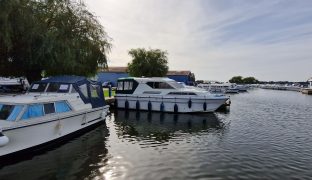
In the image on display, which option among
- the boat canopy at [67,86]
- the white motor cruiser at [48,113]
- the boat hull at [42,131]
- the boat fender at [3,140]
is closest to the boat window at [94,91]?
the white motor cruiser at [48,113]

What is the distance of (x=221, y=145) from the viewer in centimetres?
1653

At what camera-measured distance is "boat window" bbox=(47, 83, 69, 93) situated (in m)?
18.5

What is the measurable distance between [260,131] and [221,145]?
622 centimetres

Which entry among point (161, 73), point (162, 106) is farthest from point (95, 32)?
point (161, 73)

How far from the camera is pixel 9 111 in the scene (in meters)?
13.1

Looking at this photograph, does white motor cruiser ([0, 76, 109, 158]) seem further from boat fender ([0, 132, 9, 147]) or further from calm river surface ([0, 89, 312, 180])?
calm river surface ([0, 89, 312, 180])

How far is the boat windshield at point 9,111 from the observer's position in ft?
41.8

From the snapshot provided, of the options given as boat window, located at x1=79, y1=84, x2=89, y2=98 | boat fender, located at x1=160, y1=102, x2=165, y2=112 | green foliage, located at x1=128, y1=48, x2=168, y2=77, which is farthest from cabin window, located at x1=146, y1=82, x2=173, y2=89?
green foliage, located at x1=128, y1=48, x2=168, y2=77

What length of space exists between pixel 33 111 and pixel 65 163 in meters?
3.12

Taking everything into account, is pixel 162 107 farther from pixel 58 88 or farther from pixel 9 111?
pixel 9 111

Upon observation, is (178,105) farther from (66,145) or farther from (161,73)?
(161,73)

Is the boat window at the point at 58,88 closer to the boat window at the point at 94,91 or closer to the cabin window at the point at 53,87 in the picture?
the cabin window at the point at 53,87

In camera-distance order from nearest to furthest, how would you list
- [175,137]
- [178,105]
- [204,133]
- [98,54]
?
1. [175,137]
2. [204,133]
3. [98,54]
4. [178,105]

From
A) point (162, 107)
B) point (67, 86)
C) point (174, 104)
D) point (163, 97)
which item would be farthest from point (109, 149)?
point (163, 97)
